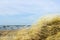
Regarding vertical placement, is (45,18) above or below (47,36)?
above

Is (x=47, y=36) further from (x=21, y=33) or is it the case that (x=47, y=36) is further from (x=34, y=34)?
(x=21, y=33)

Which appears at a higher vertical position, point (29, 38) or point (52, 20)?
point (52, 20)

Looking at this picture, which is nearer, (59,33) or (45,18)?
(59,33)

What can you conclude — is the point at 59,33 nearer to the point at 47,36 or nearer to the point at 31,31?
the point at 47,36

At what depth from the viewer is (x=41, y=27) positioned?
10805 millimetres

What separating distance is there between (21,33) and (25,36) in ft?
1.35

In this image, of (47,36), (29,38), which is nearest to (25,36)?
(29,38)

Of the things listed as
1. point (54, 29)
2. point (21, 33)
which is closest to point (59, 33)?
point (54, 29)

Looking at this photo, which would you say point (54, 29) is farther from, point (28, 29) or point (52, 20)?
point (28, 29)

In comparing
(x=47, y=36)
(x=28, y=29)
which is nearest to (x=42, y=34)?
(x=47, y=36)

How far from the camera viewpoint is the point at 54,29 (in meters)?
10.6

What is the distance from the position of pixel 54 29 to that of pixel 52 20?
48 cm

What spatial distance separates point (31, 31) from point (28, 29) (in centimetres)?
47

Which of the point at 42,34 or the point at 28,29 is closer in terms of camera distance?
the point at 42,34
